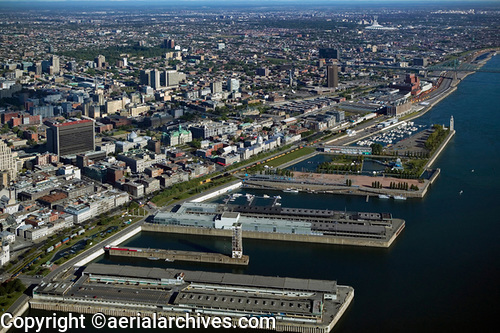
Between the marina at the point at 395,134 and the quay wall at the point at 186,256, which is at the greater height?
the marina at the point at 395,134

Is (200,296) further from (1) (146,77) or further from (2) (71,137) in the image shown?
(1) (146,77)

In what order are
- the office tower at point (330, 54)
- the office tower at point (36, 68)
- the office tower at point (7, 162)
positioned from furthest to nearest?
the office tower at point (330, 54), the office tower at point (36, 68), the office tower at point (7, 162)

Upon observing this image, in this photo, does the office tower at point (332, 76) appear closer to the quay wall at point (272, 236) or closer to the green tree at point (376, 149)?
the green tree at point (376, 149)

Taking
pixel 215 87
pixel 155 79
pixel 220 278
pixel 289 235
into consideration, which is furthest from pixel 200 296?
pixel 155 79

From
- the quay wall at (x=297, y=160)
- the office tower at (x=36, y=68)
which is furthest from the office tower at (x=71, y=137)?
the office tower at (x=36, y=68)

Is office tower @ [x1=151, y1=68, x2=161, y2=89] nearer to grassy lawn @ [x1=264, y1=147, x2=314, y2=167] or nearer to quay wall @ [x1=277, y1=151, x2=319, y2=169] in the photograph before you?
grassy lawn @ [x1=264, y1=147, x2=314, y2=167]

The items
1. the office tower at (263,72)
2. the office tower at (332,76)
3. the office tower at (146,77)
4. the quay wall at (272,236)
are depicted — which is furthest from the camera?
the office tower at (263,72)

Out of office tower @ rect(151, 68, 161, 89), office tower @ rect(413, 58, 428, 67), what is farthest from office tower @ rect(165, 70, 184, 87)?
office tower @ rect(413, 58, 428, 67)
